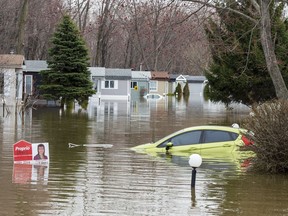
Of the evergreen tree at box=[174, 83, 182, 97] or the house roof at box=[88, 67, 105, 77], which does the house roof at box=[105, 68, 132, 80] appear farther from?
the evergreen tree at box=[174, 83, 182, 97]

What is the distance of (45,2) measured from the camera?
→ 269 feet

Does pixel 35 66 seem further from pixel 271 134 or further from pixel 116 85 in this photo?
pixel 271 134

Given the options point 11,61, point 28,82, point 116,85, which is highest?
point 11,61

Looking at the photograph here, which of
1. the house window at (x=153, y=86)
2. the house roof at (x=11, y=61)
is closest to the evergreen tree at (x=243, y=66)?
the house roof at (x=11, y=61)

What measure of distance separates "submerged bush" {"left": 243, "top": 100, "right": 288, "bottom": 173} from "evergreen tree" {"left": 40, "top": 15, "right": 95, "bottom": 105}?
1514 inches

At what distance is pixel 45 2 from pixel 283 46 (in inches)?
1910

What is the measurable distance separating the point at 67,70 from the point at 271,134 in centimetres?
4125

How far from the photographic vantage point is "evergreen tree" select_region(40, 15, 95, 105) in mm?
53219

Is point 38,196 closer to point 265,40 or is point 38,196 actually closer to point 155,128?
point 265,40

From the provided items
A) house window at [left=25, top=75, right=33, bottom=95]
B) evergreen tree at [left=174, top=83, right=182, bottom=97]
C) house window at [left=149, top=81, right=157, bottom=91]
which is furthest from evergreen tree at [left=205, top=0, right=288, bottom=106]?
evergreen tree at [left=174, top=83, right=182, bottom=97]

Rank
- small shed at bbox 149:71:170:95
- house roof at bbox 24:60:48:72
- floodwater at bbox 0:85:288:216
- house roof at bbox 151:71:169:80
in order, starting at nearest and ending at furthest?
floodwater at bbox 0:85:288:216, house roof at bbox 24:60:48:72, house roof at bbox 151:71:169:80, small shed at bbox 149:71:170:95

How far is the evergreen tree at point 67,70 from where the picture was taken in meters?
53.2

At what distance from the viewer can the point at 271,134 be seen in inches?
573

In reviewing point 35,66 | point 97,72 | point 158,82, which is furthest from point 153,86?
point 35,66
